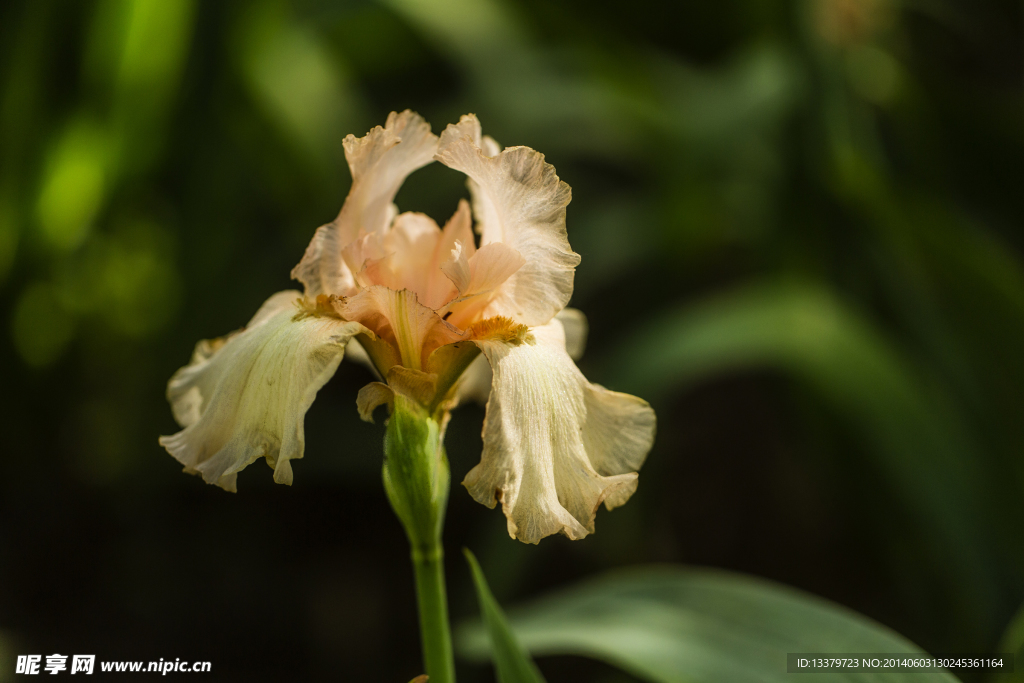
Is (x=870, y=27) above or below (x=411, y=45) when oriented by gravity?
below

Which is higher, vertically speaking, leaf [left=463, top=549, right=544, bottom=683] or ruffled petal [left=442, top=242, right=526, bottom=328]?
ruffled petal [left=442, top=242, right=526, bottom=328]

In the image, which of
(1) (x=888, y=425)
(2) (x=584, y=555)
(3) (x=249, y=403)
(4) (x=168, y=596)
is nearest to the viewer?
(3) (x=249, y=403)

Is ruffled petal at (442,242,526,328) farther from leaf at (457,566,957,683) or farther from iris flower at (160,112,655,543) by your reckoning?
leaf at (457,566,957,683)

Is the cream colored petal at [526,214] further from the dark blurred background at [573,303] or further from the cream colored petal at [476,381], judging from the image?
the dark blurred background at [573,303]

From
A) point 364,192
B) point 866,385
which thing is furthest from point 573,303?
point 364,192

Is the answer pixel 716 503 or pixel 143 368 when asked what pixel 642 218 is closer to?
pixel 716 503

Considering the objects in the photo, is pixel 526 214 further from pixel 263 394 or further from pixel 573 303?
pixel 573 303

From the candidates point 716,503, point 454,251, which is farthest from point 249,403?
point 716,503

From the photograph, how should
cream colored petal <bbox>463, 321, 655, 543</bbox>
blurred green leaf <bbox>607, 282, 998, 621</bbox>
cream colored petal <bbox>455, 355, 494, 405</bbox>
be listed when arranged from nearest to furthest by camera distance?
cream colored petal <bbox>463, 321, 655, 543</bbox> → cream colored petal <bbox>455, 355, 494, 405</bbox> → blurred green leaf <bbox>607, 282, 998, 621</bbox>

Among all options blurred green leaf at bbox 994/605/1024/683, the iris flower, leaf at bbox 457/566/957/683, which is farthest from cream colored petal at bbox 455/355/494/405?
blurred green leaf at bbox 994/605/1024/683
